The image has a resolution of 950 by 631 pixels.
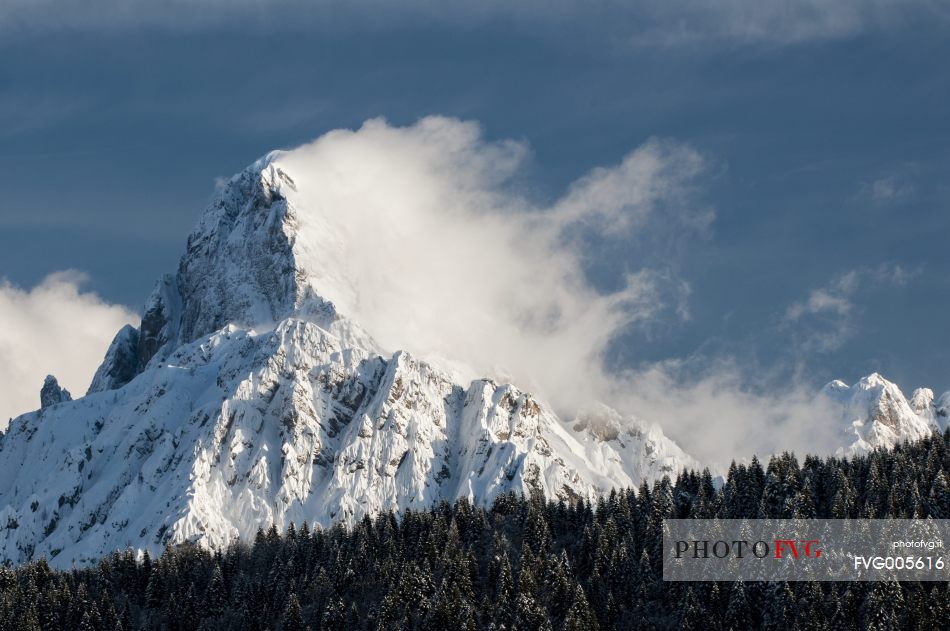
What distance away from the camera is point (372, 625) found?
530 ft

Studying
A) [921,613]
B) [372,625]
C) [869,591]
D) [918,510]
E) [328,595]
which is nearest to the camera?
[921,613]

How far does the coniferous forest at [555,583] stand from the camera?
13788 cm

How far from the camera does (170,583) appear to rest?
642 feet

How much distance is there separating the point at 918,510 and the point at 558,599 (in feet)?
166

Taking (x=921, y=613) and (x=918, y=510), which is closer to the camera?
(x=921, y=613)

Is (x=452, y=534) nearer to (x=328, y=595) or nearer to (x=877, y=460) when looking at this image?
(x=328, y=595)

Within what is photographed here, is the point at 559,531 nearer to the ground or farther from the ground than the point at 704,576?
farther from the ground

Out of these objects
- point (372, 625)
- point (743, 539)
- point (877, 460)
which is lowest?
point (372, 625)

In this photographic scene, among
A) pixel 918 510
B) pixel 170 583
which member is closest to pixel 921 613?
pixel 918 510

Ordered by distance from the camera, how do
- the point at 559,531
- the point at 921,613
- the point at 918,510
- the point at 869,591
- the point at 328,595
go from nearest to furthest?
the point at 921,613, the point at 869,591, the point at 918,510, the point at 328,595, the point at 559,531

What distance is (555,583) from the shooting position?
5989 inches

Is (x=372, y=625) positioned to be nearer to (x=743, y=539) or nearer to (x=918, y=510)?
(x=743, y=539)

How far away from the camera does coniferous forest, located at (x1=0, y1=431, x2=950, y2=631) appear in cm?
13788

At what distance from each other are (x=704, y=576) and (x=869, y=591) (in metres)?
23.6
